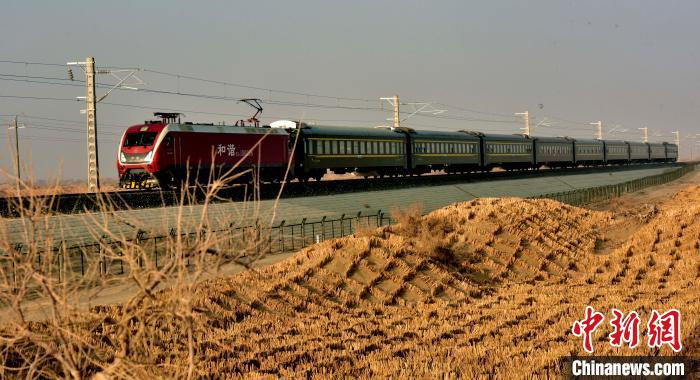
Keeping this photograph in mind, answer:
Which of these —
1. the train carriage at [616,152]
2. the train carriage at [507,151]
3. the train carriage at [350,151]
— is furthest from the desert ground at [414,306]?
the train carriage at [616,152]

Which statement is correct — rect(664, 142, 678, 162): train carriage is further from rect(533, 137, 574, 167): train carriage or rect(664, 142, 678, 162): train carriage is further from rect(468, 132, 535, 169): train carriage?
rect(468, 132, 535, 169): train carriage

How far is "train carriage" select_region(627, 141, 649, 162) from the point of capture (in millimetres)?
92719

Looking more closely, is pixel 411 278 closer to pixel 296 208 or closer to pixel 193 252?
pixel 296 208

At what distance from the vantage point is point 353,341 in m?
14.0

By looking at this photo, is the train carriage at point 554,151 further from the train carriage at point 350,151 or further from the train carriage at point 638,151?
the train carriage at point 350,151

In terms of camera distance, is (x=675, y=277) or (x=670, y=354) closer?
(x=670, y=354)

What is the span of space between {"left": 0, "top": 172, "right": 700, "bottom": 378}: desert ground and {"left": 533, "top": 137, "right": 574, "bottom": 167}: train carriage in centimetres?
3766

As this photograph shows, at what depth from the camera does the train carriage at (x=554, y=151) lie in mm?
67300

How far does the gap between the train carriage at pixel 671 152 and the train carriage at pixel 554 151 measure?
1702 inches

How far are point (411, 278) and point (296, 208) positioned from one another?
36.1 feet

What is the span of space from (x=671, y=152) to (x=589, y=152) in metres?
41.8

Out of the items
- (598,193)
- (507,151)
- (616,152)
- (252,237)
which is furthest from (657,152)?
(252,237)

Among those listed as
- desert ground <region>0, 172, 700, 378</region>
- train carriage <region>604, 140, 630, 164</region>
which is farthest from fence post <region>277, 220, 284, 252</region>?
train carriage <region>604, 140, 630, 164</region>

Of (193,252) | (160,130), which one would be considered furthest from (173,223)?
(193,252)
